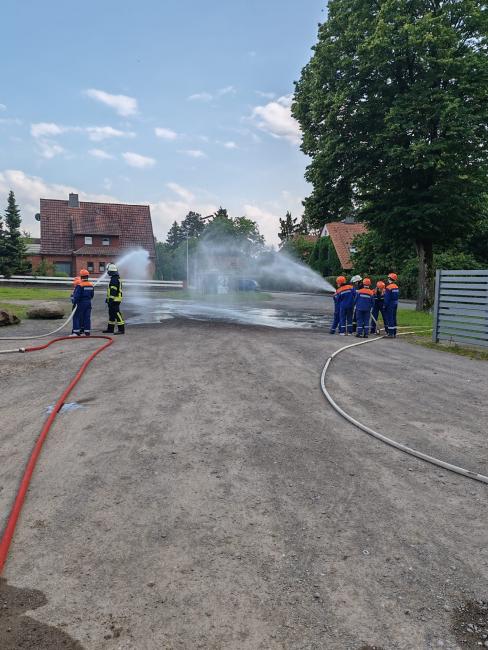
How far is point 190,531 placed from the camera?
3.12 m

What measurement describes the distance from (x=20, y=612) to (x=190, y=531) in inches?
42.9

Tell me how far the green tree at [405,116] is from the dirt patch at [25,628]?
60.8 feet

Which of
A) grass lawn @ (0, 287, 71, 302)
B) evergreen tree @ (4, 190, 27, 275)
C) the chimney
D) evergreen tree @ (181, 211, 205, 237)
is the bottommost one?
grass lawn @ (0, 287, 71, 302)

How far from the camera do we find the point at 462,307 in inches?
440

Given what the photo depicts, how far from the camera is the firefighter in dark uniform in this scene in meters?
11.2

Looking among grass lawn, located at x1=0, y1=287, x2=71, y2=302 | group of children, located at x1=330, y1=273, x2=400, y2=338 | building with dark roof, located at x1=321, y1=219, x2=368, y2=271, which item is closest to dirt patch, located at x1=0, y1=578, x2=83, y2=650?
group of children, located at x1=330, y1=273, x2=400, y2=338

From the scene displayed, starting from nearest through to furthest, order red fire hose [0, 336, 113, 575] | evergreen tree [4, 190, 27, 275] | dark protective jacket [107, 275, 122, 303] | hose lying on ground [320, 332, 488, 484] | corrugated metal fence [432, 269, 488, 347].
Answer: red fire hose [0, 336, 113, 575] < hose lying on ground [320, 332, 488, 484] < corrugated metal fence [432, 269, 488, 347] < dark protective jacket [107, 275, 122, 303] < evergreen tree [4, 190, 27, 275]

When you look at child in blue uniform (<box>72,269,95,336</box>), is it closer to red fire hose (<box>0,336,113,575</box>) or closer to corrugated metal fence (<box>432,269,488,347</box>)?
red fire hose (<box>0,336,113,575</box>)

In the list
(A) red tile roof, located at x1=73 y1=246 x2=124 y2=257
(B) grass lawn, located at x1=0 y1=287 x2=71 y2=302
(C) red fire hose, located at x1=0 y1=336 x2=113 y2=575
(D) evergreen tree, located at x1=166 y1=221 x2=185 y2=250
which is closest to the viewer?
(C) red fire hose, located at x1=0 y1=336 x2=113 y2=575

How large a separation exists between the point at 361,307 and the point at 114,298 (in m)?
6.68

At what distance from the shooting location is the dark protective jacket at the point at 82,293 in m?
11.0

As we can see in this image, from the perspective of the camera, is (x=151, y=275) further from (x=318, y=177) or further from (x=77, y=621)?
(x=77, y=621)

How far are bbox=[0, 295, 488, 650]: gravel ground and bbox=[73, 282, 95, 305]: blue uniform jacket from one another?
4.77m

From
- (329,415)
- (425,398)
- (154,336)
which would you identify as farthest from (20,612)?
(154,336)
